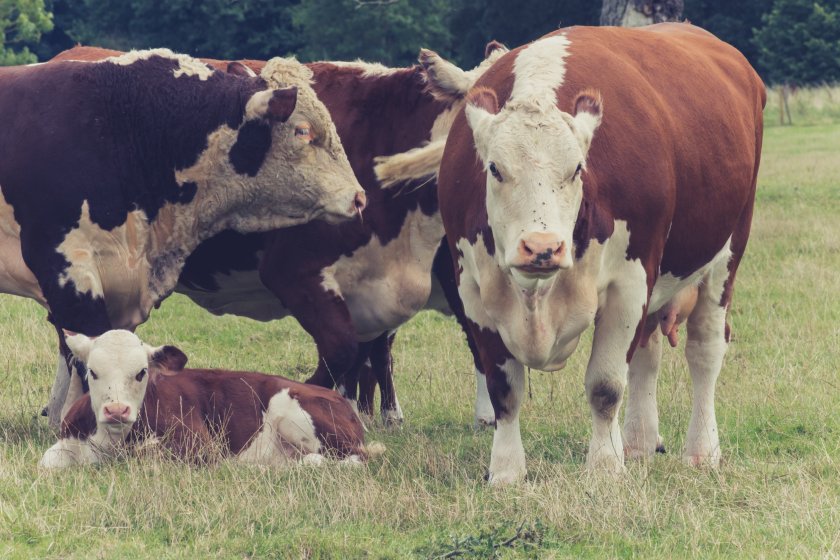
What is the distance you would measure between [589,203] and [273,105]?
257cm

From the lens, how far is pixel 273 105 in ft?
25.6

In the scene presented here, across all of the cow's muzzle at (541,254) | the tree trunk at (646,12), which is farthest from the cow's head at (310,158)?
the tree trunk at (646,12)

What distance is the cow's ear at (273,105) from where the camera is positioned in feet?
25.6

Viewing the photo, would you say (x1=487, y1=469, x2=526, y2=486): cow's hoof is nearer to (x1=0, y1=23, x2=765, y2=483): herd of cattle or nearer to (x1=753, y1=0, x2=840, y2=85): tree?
(x1=0, y1=23, x2=765, y2=483): herd of cattle

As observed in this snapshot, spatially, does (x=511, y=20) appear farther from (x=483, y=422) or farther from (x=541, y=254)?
(x=541, y=254)

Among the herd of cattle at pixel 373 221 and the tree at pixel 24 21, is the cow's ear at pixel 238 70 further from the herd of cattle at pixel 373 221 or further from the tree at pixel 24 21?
the tree at pixel 24 21

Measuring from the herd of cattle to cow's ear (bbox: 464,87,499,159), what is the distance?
10 millimetres

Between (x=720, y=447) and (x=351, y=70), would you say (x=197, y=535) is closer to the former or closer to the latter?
(x=720, y=447)

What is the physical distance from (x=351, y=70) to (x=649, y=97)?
261 centimetres

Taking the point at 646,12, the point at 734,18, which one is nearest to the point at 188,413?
the point at 646,12

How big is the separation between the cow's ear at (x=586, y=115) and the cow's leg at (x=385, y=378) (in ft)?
10.2

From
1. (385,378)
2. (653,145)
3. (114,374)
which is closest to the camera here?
(653,145)

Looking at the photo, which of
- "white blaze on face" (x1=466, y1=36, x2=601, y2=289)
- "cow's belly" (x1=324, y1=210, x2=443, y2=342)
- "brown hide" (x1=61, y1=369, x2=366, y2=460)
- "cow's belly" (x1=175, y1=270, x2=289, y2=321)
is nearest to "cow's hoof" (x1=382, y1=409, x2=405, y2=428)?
"cow's belly" (x1=324, y1=210, x2=443, y2=342)

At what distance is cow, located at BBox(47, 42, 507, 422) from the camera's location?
8.02 meters
